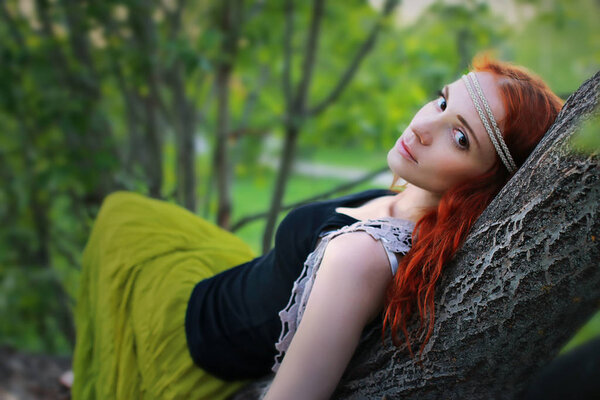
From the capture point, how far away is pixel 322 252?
1.15m

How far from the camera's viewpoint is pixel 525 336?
90 centimetres

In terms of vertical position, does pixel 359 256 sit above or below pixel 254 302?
above

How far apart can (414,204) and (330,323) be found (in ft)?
1.35

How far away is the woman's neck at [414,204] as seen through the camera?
123cm

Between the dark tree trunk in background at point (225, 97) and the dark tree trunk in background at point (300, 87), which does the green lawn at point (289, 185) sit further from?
the dark tree trunk in background at point (300, 87)

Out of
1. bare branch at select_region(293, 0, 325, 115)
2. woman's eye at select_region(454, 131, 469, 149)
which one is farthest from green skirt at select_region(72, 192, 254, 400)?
bare branch at select_region(293, 0, 325, 115)

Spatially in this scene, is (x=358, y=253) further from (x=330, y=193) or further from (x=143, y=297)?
(x=330, y=193)

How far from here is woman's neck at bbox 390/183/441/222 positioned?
1230mm

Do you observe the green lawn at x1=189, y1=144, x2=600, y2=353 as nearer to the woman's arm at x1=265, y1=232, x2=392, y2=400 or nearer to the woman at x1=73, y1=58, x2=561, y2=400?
the woman at x1=73, y1=58, x2=561, y2=400

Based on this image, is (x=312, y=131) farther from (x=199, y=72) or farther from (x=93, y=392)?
(x=93, y=392)

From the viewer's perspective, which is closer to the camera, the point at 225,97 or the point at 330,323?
the point at 330,323

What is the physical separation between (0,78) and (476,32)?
10.3 ft

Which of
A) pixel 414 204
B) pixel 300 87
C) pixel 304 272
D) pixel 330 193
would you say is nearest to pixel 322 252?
pixel 304 272

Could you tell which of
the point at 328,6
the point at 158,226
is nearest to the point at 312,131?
the point at 328,6
